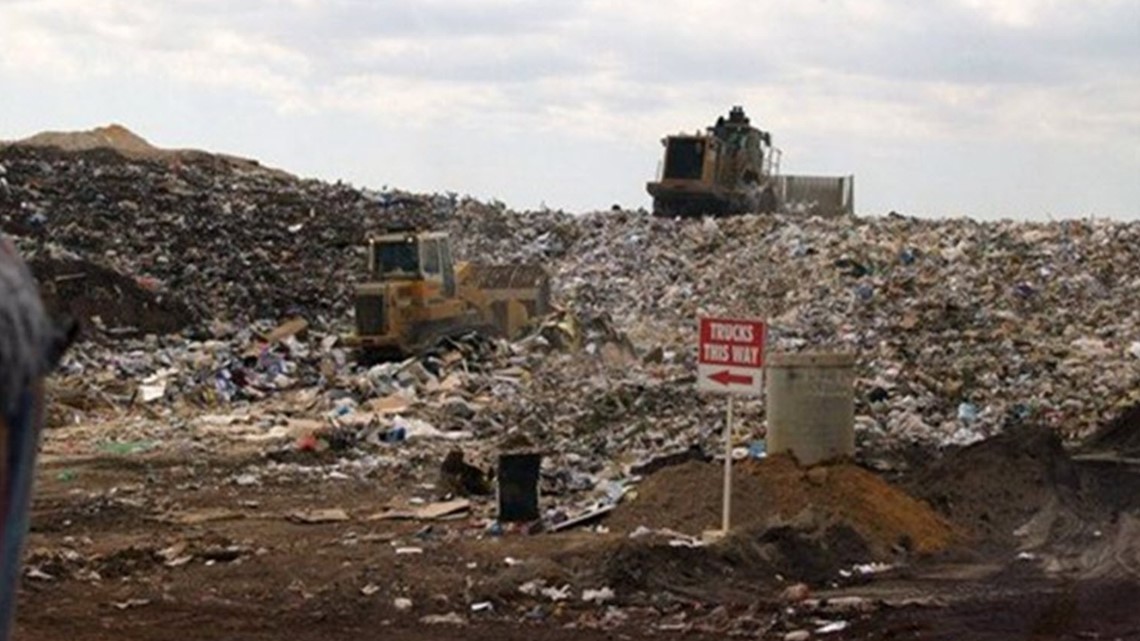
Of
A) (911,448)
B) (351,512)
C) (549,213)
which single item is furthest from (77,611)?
(549,213)

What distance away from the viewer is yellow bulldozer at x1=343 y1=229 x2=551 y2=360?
25.8 m

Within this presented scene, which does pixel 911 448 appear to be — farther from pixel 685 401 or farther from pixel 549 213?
pixel 549 213

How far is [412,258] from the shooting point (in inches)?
1041

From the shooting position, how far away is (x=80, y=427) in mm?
21234

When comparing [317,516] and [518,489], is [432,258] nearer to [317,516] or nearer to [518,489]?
[317,516]

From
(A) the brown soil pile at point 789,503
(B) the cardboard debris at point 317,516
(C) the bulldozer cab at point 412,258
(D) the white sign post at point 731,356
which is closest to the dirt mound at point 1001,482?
(A) the brown soil pile at point 789,503

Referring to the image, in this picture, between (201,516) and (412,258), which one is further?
(412,258)

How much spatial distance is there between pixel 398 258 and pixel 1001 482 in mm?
13236

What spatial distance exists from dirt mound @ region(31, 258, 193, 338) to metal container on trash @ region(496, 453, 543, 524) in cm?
1587

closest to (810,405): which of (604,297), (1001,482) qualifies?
(1001,482)

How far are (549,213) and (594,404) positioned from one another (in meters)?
21.1

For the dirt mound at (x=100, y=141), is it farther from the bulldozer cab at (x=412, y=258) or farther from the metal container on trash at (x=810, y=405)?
the metal container on trash at (x=810, y=405)

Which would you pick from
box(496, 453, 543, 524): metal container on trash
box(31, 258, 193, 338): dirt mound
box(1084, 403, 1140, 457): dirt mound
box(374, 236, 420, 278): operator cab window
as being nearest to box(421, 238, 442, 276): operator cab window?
box(374, 236, 420, 278): operator cab window

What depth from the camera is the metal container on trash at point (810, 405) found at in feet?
47.3
